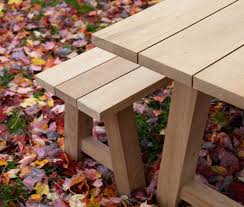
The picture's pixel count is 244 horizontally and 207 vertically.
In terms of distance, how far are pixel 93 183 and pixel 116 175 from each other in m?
0.16

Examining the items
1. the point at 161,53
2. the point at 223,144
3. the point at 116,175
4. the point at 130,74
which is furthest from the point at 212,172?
the point at 161,53

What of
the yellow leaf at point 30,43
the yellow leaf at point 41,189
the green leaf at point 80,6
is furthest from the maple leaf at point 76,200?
the green leaf at point 80,6

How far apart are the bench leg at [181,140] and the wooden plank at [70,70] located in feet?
1.68

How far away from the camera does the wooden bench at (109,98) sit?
198cm

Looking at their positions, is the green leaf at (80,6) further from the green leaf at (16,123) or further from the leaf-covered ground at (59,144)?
the green leaf at (16,123)

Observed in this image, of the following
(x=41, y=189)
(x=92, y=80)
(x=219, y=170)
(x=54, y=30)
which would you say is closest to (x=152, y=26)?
(x=92, y=80)

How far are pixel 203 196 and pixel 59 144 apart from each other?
96 centimetres

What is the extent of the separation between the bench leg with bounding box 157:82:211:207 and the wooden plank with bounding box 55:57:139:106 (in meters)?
0.37

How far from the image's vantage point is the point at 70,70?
86.7 inches

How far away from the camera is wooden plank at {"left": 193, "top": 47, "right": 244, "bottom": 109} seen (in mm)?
1366

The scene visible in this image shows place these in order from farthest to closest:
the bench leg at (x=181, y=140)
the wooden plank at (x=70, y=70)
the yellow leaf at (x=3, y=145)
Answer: the yellow leaf at (x=3, y=145) → the wooden plank at (x=70, y=70) → the bench leg at (x=181, y=140)

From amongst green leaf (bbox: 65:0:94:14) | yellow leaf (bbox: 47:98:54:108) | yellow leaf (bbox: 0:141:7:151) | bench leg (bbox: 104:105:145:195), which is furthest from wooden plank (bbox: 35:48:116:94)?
green leaf (bbox: 65:0:94:14)

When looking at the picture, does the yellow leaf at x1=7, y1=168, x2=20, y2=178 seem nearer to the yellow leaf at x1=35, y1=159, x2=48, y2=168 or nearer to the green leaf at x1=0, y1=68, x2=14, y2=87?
the yellow leaf at x1=35, y1=159, x2=48, y2=168

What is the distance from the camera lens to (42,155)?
2.55 metres
